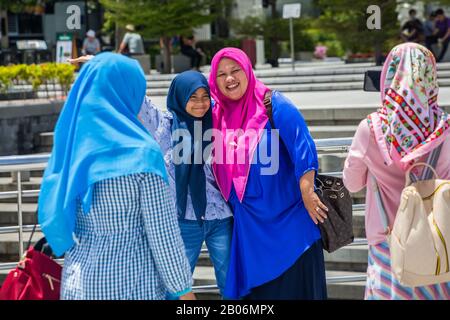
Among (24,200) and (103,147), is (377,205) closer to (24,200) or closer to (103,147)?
(103,147)

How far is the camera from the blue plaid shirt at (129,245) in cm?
369

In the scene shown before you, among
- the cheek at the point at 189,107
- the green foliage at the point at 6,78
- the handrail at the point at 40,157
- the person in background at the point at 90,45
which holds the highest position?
the person in background at the point at 90,45

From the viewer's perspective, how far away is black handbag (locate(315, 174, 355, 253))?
4.89 m

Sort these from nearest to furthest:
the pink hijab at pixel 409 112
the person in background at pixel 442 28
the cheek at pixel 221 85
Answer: the pink hijab at pixel 409 112
the cheek at pixel 221 85
the person in background at pixel 442 28

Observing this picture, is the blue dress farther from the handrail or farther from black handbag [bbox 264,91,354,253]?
the handrail

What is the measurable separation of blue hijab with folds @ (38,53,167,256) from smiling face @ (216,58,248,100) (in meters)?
1.17

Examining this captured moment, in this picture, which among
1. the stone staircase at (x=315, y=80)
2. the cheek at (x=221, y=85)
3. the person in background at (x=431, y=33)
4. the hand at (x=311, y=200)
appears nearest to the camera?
the hand at (x=311, y=200)

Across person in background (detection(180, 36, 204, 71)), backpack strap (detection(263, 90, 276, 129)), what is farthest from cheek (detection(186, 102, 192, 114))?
person in background (detection(180, 36, 204, 71))

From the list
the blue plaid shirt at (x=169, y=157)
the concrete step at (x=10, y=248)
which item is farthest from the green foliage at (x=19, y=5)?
the blue plaid shirt at (x=169, y=157)

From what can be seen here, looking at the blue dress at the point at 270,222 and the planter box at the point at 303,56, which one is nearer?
the blue dress at the point at 270,222

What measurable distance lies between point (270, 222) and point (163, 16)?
17.6 meters

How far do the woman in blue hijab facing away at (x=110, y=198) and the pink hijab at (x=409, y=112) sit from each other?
109 centimetres

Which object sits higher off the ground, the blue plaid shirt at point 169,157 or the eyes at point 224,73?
the eyes at point 224,73

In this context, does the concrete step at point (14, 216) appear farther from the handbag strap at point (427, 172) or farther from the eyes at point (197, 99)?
the handbag strap at point (427, 172)
